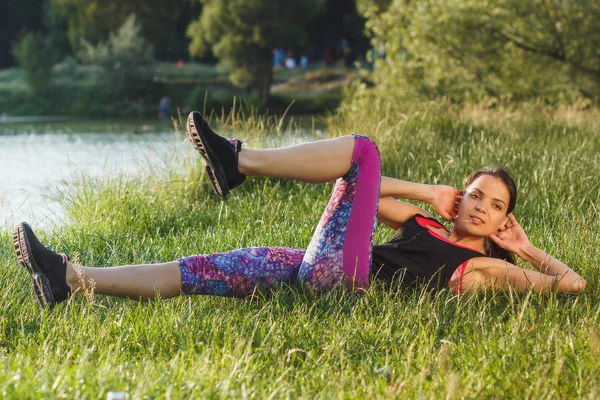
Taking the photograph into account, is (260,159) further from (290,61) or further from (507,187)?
(290,61)

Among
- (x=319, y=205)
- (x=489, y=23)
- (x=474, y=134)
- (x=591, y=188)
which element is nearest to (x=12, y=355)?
(x=319, y=205)

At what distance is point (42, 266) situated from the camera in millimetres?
3229

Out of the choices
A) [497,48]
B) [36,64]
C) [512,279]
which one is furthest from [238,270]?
[36,64]

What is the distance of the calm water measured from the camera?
23.3 feet

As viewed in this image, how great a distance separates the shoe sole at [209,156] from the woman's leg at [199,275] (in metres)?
0.36

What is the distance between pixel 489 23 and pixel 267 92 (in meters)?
20.0

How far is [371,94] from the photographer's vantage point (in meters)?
18.5

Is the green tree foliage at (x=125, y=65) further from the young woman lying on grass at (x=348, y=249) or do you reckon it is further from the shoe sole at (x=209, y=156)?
the shoe sole at (x=209, y=156)

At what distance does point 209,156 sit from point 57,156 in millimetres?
13027

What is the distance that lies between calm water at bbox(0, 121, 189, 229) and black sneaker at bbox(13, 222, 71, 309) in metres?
1.22

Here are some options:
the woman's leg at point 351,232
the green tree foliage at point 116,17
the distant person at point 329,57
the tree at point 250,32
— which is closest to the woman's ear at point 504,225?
the woman's leg at point 351,232

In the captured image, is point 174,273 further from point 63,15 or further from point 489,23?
point 63,15

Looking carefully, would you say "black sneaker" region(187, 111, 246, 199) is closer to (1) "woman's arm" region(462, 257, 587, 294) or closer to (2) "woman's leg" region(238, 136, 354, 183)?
(2) "woman's leg" region(238, 136, 354, 183)

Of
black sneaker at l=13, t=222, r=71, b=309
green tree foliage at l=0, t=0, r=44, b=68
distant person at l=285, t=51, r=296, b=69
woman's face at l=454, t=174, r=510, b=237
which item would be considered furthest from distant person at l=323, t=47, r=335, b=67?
black sneaker at l=13, t=222, r=71, b=309
